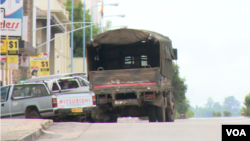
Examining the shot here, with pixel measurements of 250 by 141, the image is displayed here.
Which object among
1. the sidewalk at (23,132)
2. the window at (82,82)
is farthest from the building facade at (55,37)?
the sidewalk at (23,132)

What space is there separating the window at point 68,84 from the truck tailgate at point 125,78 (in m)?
1.78

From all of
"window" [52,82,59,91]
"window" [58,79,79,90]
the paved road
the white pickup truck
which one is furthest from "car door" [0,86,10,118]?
the paved road

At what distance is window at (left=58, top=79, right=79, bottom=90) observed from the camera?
829 inches

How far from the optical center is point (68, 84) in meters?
21.2

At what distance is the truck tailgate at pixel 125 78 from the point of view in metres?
19.3

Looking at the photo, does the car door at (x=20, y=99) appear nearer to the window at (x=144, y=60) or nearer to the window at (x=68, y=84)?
the window at (x=68, y=84)

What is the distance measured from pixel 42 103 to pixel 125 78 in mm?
3326

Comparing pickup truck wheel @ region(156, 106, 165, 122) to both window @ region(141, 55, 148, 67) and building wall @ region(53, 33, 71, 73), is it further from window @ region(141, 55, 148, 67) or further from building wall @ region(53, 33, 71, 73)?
building wall @ region(53, 33, 71, 73)

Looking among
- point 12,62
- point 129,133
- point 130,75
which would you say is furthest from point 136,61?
point 129,133

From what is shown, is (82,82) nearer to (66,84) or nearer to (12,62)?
(66,84)

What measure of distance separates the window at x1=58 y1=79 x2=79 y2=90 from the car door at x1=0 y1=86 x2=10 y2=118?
2134 mm

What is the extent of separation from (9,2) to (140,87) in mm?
9855

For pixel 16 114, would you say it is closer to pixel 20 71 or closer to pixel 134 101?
pixel 134 101

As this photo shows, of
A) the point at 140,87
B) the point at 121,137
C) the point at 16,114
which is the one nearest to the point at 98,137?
the point at 121,137
